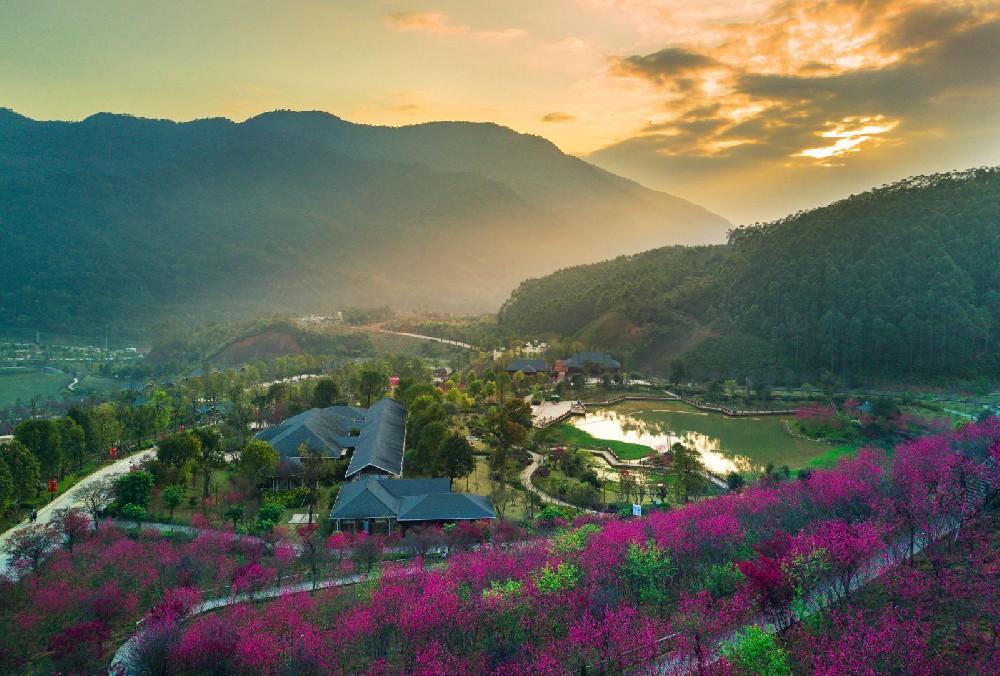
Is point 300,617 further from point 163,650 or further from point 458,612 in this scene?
point 458,612

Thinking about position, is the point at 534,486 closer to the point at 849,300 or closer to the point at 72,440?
the point at 72,440

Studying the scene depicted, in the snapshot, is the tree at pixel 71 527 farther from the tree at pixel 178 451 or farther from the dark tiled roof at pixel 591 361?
the dark tiled roof at pixel 591 361

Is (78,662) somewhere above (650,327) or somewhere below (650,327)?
below

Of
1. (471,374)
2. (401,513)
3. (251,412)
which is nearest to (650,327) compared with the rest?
(471,374)

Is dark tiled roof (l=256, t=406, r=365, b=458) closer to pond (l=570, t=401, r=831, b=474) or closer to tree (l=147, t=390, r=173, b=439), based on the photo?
tree (l=147, t=390, r=173, b=439)

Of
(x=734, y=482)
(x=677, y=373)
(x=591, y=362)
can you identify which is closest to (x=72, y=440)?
(x=734, y=482)

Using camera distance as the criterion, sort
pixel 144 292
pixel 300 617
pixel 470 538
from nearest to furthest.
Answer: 1. pixel 300 617
2. pixel 470 538
3. pixel 144 292

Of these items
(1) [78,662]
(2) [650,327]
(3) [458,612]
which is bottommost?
(1) [78,662]
